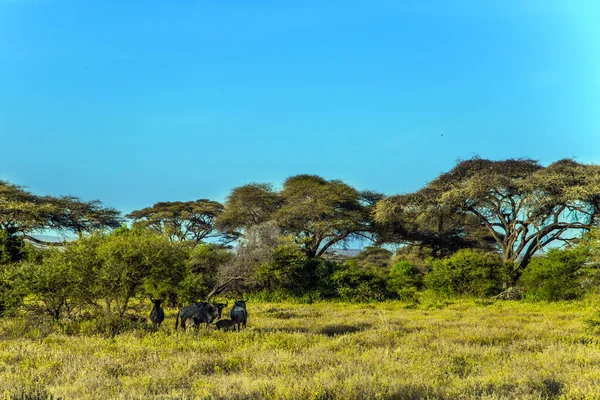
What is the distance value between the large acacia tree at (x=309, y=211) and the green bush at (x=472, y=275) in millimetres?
9790

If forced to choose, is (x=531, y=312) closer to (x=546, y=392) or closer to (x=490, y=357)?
(x=490, y=357)

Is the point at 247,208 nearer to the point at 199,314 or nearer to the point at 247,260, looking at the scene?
the point at 247,260

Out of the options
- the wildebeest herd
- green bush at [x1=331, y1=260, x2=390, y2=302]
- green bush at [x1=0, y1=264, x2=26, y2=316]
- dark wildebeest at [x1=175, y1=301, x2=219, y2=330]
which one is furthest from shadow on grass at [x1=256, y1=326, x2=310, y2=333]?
green bush at [x1=331, y1=260, x2=390, y2=302]

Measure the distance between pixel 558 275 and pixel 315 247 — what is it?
53.7ft

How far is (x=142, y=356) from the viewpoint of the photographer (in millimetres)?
8266

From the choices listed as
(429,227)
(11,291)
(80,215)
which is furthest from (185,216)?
(11,291)

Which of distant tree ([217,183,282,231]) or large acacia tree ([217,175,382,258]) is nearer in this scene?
large acacia tree ([217,175,382,258])

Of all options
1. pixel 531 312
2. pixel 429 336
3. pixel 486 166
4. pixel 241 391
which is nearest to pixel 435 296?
pixel 531 312

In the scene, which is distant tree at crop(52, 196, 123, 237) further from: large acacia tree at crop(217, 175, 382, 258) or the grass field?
the grass field

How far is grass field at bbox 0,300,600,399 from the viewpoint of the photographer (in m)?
6.09

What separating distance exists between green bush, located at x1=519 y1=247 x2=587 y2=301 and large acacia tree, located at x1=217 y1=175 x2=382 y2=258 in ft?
43.2

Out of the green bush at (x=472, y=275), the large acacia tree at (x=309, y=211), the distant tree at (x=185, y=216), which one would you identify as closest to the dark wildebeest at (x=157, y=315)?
the green bush at (x=472, y=275)

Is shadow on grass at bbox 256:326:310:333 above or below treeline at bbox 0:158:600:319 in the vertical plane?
below

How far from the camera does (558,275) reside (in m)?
21.0
